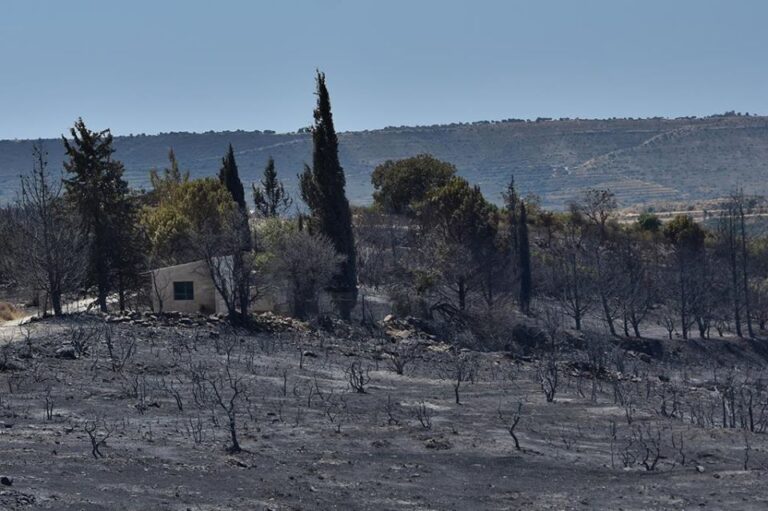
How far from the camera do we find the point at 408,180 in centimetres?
6744

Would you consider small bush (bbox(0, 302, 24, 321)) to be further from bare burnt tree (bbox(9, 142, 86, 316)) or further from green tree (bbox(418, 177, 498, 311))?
green tree (bbox(418, 177, 498, 311))

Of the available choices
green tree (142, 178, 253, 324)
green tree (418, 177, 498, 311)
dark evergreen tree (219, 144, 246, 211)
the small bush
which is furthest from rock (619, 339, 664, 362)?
dark evergreen tree (219, 144, 246, 211)

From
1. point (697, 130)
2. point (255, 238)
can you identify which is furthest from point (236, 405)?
point (697, 130)

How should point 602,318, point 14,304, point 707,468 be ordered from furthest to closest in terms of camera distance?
point 602,318 → point 14,304 → point 707,468

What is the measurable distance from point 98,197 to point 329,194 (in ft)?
29.6

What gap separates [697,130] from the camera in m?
181

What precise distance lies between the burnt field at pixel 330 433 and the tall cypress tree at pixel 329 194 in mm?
→ 13442

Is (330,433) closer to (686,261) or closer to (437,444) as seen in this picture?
(437,444)

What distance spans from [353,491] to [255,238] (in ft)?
99.4

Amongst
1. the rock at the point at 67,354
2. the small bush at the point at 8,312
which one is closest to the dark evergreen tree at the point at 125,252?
the small bush at the point at 8,312

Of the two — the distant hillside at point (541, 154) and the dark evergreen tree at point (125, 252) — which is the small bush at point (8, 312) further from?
the distant hillside at point (541, 154)

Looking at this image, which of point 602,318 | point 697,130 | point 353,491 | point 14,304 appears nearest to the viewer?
point 353,491

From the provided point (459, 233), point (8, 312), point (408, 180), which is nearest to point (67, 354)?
point (8, 312)

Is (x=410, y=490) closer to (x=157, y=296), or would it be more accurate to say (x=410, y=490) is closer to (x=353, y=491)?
(x=353, y=491)
